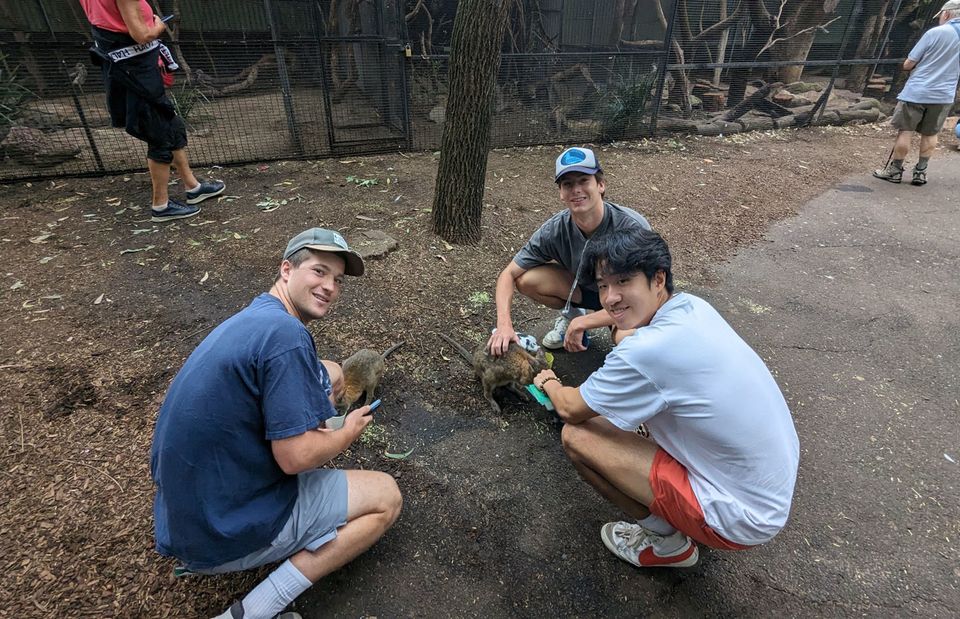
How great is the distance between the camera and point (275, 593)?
1.86 m

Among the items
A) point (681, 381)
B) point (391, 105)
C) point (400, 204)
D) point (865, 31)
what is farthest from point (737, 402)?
point (865, 31)

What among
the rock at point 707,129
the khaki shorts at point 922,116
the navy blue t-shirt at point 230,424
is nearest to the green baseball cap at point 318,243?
the navy blue t-shirt at point 230,424

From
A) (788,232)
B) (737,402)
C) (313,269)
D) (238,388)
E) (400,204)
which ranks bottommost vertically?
(788,232)

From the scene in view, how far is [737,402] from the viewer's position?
183cm

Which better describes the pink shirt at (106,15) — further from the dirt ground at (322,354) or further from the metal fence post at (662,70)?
the metal fence post at (662,70)

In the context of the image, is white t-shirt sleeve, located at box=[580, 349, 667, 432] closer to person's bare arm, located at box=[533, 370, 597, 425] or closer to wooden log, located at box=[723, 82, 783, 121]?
person's bare arm, located at box=[533, 370, 597, 425]

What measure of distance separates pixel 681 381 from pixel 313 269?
1.44m

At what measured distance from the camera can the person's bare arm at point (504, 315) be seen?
9.70 ft

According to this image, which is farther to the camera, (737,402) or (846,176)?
(846,176)

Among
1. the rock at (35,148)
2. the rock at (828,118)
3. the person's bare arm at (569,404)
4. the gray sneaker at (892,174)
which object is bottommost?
the gray sneaker at (892,174)

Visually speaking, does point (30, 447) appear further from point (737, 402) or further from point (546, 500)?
point (737, 402)

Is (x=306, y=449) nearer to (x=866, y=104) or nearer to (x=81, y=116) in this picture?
(x=81, y=116)

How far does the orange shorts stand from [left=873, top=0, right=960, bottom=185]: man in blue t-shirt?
7.97 m

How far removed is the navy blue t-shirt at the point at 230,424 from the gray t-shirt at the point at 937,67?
29.3 feet
